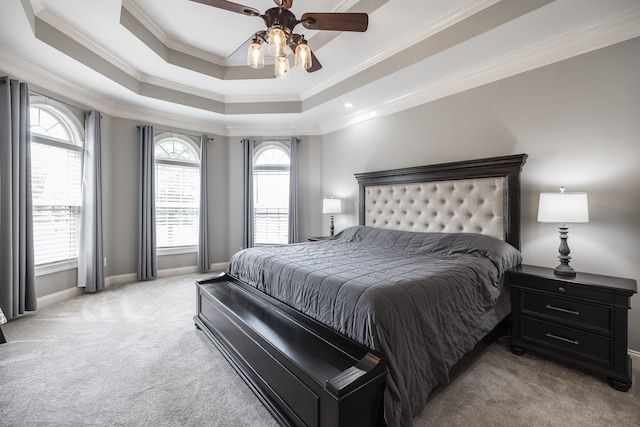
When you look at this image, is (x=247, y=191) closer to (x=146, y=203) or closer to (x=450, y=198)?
(x=146, y=203)

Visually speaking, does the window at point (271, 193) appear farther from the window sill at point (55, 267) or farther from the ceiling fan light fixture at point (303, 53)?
the ceiling fan light fixture at point (303, 53)

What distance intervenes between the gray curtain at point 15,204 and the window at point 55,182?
1.01 ft

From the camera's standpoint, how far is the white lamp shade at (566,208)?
2.16m

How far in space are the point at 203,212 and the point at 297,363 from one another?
4230 millimetres

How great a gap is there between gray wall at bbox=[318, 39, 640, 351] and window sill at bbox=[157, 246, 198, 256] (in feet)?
14.5

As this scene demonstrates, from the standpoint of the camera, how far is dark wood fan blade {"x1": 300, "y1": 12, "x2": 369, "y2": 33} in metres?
2.11

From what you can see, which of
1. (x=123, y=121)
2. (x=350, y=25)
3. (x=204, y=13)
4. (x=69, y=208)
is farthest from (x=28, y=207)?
(x=350, y=25)

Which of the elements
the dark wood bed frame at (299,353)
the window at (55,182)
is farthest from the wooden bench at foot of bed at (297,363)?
the window at (55,182)

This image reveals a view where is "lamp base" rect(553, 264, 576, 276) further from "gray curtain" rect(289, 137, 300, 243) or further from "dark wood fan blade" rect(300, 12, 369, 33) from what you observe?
"gray curtain" rect(289, 137, 300, 243)

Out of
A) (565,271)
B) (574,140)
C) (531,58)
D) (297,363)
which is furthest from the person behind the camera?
(531,58)

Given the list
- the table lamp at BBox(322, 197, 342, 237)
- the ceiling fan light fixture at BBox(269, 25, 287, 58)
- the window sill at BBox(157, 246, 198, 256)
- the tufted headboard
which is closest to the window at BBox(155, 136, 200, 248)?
the window sill at BBox(157, 246, 198, 256)

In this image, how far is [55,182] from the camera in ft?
11.8

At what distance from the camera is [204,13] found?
2.96 meters

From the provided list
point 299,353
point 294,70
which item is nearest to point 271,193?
point 294,70
